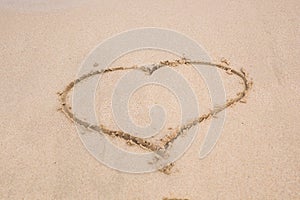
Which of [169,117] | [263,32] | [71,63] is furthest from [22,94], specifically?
[263,32]

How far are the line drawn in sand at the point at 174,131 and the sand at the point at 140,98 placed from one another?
6 centimetres

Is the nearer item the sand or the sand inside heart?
the sand

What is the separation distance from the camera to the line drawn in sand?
253 cm

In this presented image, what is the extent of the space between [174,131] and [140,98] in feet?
1.39

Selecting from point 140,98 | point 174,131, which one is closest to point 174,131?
point 174,131

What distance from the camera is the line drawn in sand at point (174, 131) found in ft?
8.29

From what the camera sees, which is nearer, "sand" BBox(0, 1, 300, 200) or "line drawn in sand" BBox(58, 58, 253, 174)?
"sand" BBox(0, 1, 300, 200)

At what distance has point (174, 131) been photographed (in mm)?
2635

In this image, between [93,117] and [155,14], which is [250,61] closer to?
[155,14]

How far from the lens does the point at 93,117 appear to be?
275cm

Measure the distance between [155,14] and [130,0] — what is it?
1.13 feet

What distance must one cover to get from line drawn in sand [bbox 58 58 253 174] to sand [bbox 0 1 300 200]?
6 centimetres

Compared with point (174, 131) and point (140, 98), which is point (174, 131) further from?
point (140, 98)

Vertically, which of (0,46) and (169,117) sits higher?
(0,46)
